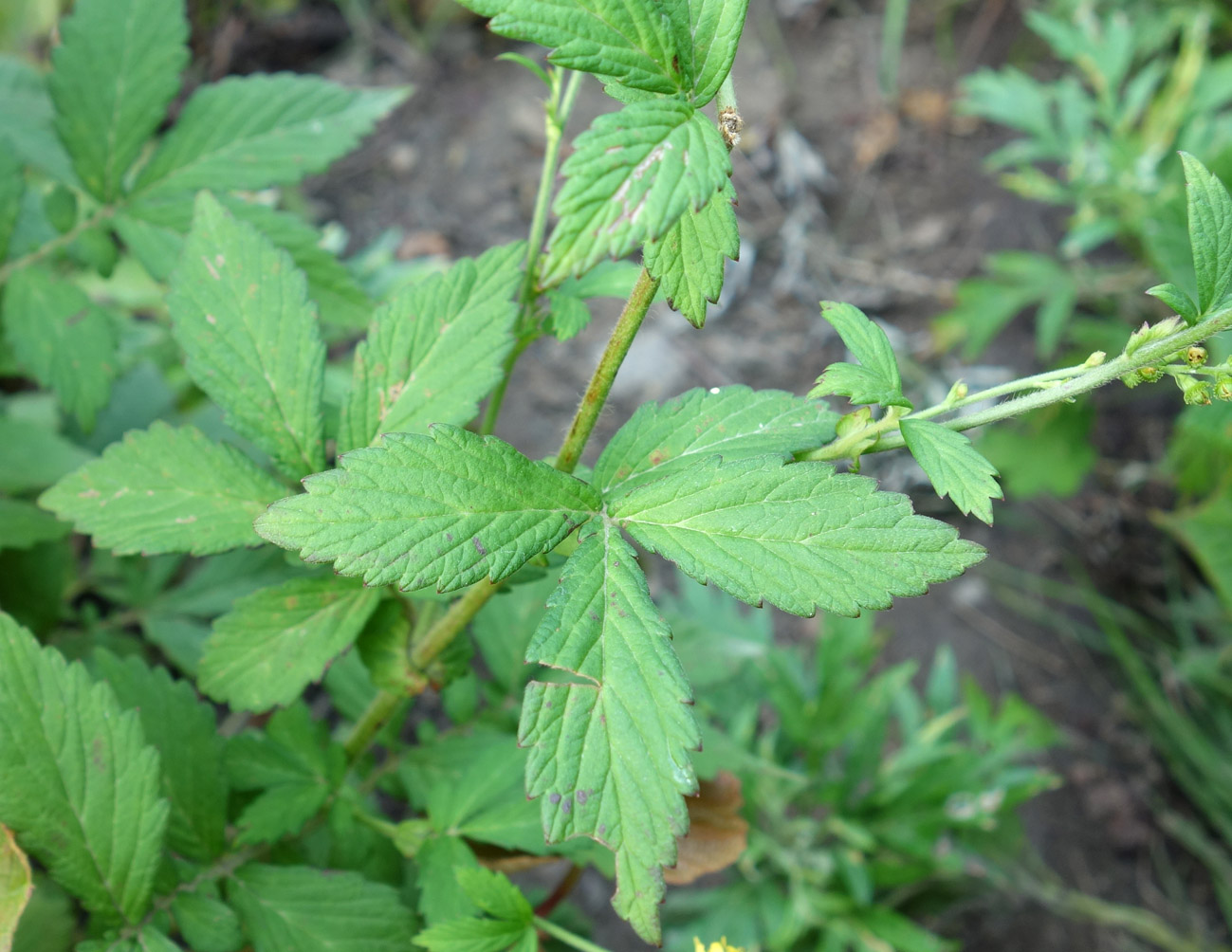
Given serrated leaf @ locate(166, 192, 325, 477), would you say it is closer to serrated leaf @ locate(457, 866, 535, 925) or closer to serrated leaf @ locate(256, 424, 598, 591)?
serrated leaf @ locate(256, 424, 598, 591)

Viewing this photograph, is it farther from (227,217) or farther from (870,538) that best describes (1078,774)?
(227,217)

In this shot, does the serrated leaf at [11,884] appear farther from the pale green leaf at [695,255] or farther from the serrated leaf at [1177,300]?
the serrated leaf at [1177,300]

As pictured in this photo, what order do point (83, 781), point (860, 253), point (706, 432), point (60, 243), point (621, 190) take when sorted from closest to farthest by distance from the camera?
point (621, 190) → point (706, 432) → point (83, 781) → point (60, 243) → point (860, 253)

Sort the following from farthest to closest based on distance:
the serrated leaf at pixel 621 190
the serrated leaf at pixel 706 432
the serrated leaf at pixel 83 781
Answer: the serrated leaf at pixel 83 781
the serrated leaf at pixel 706 432
the serrated leaf at pixel 621 190

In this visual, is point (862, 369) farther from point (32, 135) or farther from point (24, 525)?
point (32, 135)

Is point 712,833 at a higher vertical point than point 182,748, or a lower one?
lower

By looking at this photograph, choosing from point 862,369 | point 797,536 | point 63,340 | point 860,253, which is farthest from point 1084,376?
point 860,253

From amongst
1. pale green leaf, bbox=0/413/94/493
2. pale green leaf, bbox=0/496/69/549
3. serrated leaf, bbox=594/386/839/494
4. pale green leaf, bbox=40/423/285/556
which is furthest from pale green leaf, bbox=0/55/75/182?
serrated leaf, bbox=594/386/839/494

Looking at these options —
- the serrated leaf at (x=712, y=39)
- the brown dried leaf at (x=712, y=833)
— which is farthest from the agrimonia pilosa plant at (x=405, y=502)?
the brown dried leaf at (x=712, y=833)
